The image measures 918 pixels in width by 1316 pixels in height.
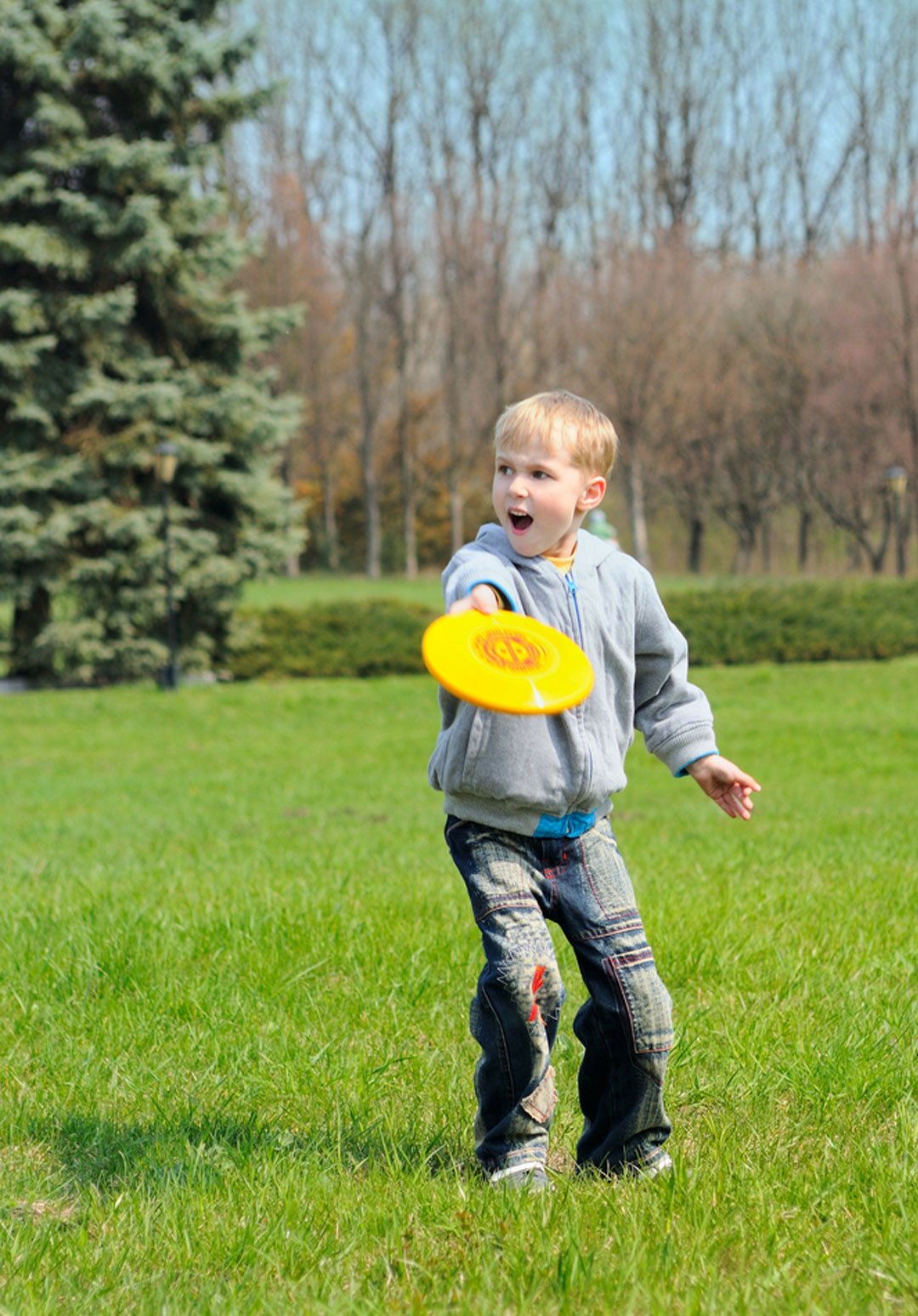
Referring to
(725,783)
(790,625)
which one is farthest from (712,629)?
(725,783)

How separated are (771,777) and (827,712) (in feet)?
19.4

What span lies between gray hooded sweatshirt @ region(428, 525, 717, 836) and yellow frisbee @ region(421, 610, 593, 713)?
14cm

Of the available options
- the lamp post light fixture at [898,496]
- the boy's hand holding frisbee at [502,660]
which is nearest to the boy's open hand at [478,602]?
the boy's hand holding frisbee at [502,660]

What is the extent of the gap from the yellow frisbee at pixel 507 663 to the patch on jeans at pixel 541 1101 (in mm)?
859

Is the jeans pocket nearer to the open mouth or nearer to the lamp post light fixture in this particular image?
the open mouth

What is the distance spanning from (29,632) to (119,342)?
16.5 feet

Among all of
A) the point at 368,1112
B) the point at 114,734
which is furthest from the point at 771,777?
the point at 368,1112

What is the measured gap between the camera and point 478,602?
2545 millimetres

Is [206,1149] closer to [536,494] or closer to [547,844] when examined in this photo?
[547,844]

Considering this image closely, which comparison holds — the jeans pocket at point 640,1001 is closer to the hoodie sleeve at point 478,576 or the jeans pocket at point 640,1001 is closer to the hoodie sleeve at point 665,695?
the hoodie sleeve at point 665,695

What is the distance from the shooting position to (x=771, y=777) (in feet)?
42.2

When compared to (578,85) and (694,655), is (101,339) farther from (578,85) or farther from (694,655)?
(578,85)

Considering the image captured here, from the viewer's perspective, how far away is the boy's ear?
2.74 metres

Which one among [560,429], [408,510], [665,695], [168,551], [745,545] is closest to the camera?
[560,429]
